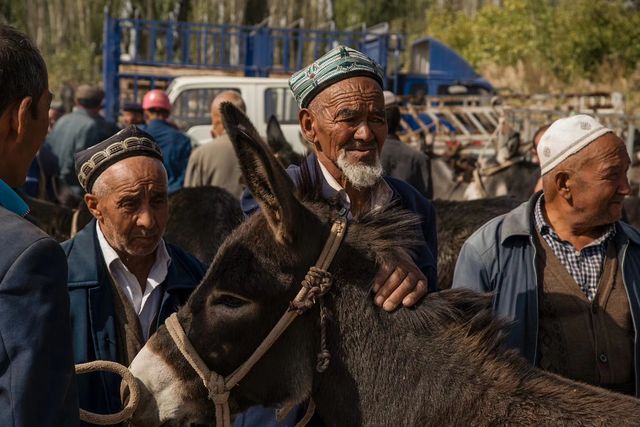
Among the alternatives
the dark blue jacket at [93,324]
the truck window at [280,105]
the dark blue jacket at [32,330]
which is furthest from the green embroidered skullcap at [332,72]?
the truck window at [280,105]

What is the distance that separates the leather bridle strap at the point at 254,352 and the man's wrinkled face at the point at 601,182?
116cm

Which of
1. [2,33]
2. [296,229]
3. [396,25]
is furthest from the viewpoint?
[396,25]

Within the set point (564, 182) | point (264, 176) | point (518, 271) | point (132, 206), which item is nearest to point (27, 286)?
point (264, 176)

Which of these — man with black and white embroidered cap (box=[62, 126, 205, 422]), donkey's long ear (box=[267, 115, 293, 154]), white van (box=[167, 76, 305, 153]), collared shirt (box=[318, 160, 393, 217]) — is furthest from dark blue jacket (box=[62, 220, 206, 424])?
white van (box=[167, 76, 305, 153])

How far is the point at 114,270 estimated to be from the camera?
3420mm

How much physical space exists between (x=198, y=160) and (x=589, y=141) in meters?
5.45

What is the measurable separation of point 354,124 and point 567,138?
33.6 inches

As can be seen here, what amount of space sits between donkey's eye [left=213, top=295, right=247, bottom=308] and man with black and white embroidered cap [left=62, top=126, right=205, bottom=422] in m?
0.60

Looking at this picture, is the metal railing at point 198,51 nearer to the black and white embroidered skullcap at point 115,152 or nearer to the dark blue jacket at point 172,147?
the dark blue jacket at point 172,147

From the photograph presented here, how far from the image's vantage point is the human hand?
2801mm

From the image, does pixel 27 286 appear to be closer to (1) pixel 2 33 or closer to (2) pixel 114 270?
(1) pixel 2 33

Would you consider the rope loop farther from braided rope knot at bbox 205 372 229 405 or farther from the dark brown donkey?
braided rope knot at bbox 205 372 229 405

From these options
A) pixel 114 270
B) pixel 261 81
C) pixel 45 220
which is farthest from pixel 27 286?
pixel 261 81

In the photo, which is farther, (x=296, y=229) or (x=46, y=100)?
(x=296, y=229)
